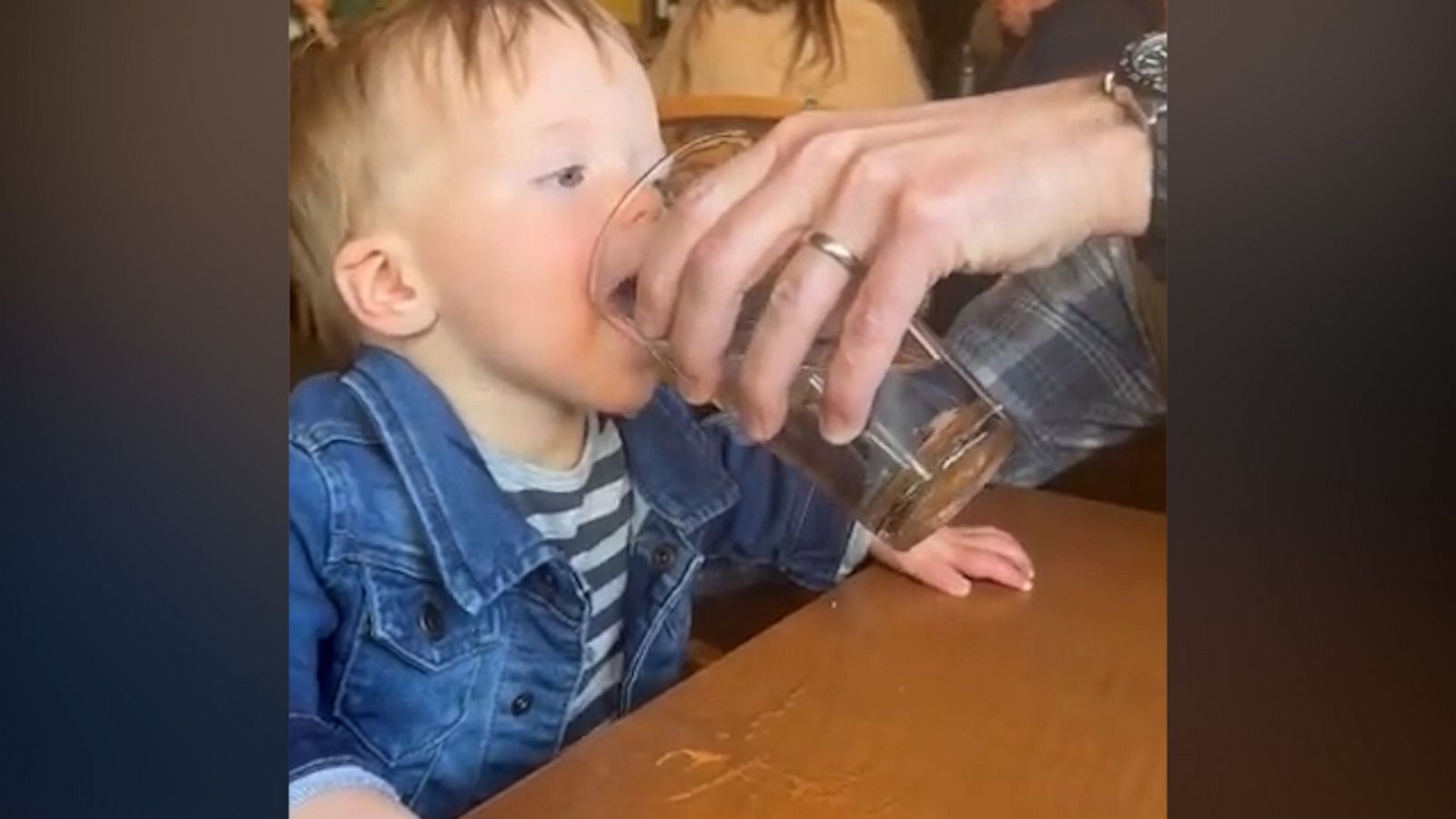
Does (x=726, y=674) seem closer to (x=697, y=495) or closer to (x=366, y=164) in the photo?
(x=697, y=495)

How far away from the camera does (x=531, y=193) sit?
0.77 meters

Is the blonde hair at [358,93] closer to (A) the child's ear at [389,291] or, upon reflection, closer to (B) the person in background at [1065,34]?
(A) the child's ear at [389,291]

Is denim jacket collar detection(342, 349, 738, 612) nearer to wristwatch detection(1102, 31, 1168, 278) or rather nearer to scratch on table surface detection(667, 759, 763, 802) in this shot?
scratch on table surface detection(667, 759, 763, 802)

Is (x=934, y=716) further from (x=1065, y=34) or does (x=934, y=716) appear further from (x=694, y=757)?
(x=1065, y=34)

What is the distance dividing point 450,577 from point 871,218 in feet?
0.86

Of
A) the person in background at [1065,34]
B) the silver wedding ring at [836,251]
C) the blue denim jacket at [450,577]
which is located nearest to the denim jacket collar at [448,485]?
the blue denim jacket at [450,577]

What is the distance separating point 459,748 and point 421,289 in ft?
0.72

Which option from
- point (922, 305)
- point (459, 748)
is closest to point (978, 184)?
point (922, 305)

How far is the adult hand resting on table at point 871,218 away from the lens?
758mm

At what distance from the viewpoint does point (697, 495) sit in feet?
2.62

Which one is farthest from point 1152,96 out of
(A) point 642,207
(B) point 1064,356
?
(A) point 642,207

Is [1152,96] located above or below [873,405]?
above
